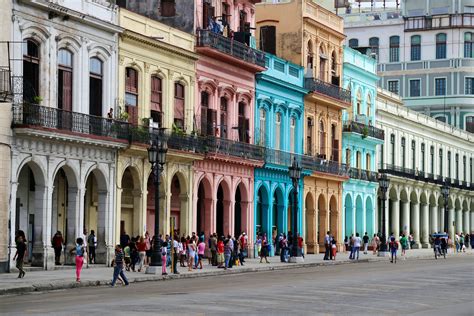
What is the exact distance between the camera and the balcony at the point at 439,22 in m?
101

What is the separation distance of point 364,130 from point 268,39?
11419mm

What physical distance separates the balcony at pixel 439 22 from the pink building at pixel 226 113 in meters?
44.2

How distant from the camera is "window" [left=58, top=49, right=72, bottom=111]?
139 ft

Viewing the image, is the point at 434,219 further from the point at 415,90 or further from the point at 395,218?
the point at 415,90

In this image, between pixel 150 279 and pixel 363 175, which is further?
pixel 363 175

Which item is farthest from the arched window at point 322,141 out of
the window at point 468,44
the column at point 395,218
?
the window at point 468,44

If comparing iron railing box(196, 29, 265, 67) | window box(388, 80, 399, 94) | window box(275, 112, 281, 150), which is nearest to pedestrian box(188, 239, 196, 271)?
iron railing box(196, 29, 265, 67)

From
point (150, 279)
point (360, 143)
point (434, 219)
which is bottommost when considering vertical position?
point (150, 279)

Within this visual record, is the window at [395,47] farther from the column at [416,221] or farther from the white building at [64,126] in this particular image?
the white building at [64,126]

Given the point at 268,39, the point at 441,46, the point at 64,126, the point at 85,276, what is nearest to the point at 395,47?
the point at 441,46

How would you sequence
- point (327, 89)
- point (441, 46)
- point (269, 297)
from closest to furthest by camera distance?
point (269, 297), point (327, 89), point (441, 46)

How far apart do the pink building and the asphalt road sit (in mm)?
12772

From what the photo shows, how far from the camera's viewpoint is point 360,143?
73.6m

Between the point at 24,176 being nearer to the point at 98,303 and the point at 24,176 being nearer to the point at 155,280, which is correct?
the point at 155,280
